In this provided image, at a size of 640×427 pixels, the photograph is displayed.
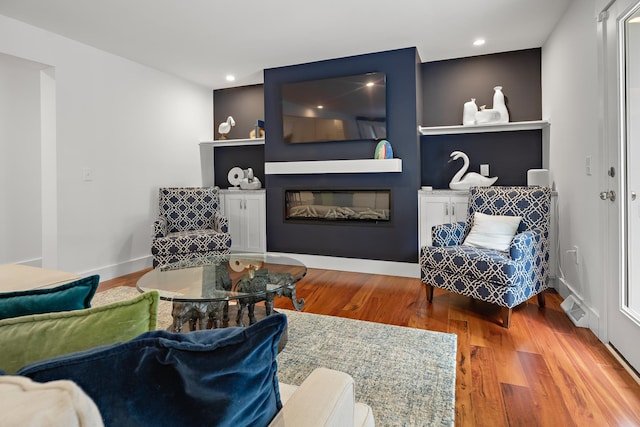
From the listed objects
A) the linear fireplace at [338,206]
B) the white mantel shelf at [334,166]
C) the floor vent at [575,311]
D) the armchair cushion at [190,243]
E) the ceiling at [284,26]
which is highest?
the ceiling at [284,26]

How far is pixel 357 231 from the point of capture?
160 inches

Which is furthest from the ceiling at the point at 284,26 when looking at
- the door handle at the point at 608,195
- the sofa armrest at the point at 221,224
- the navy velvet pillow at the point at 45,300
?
the navy velvet pillow at the point at 45,300

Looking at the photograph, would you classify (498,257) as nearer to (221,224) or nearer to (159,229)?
(221,224)

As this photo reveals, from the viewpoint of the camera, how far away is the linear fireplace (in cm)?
397

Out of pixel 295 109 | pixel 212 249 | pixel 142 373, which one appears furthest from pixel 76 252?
pixel 142 373

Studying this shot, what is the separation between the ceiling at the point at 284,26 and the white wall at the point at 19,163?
129cm

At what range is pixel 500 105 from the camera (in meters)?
3.72

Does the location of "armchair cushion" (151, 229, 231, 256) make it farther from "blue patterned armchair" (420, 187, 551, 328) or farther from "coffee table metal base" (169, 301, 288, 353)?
"blue patterned armchair" (420, 187, 551, 328)

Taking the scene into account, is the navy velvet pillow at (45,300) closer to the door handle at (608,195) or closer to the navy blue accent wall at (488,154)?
the door handle at (608,195)

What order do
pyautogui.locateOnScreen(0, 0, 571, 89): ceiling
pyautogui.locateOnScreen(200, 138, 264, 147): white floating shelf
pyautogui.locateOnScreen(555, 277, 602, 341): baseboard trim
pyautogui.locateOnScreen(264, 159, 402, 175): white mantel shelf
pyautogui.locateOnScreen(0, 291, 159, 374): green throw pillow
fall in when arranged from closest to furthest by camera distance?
1. pyautogui.locateOnScreen(0, 291, 159, 374): green throw pillow
2. pyautogui.locateOnScreen(555, 277, 602, 341): baseboard trim
3. pyautogui.locateOnScreen(0, 0, 571, 89): ceiling
4. pyautogui.locateOnScreen(264, 159, 402, 175): white mantel shelf
5. pyautogui.locateOnScreen(200, 138, 264, 147): white floating shelf

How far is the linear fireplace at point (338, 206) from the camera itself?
3.97 meters

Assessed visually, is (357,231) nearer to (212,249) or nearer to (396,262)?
(396,262)

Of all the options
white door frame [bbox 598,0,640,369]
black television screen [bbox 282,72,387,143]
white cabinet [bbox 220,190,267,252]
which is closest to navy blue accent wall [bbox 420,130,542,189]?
black television screen [bbox 282,72,387,143]

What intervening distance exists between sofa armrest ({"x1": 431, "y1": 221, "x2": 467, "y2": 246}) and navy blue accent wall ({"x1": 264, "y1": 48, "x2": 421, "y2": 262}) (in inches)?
28.3
